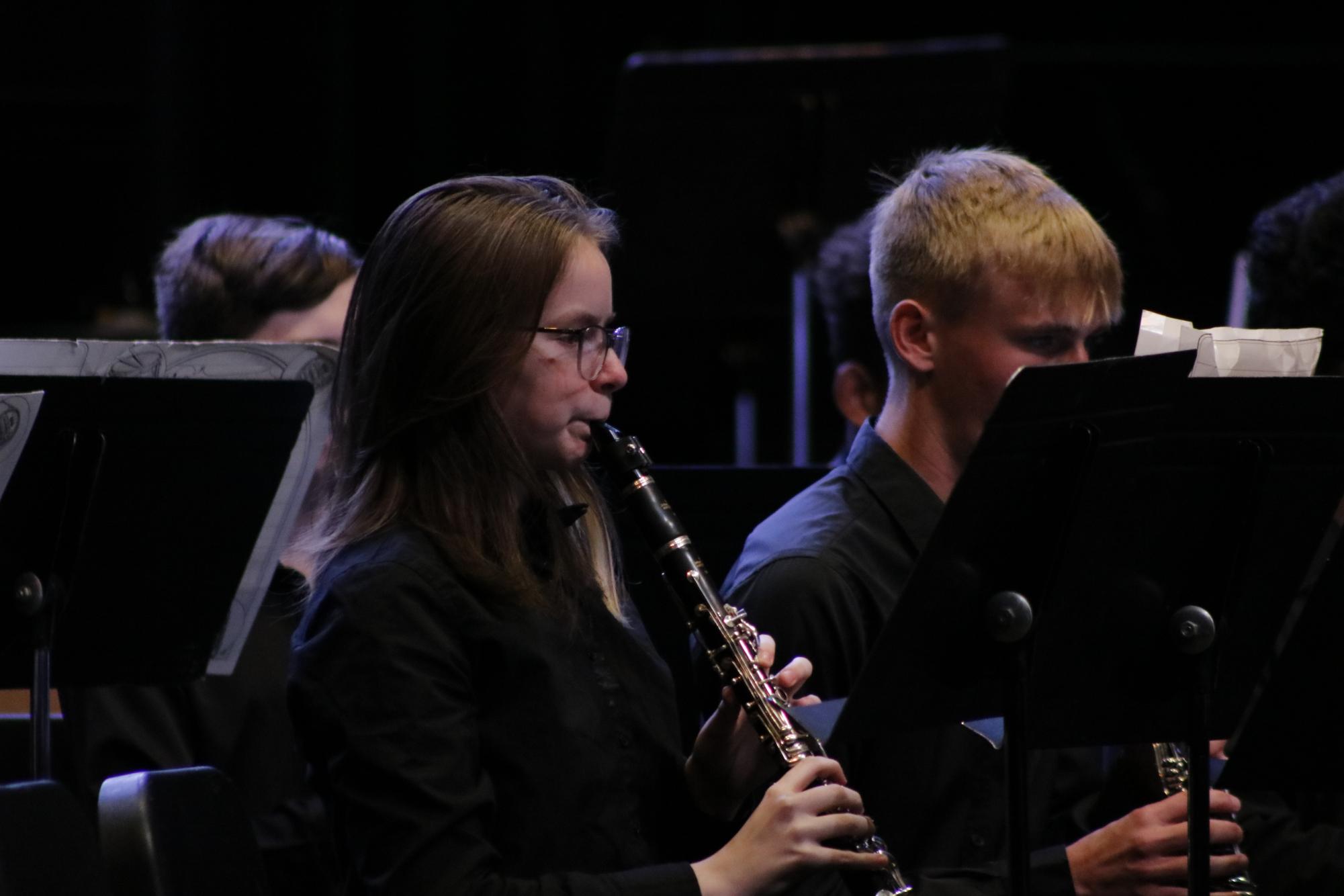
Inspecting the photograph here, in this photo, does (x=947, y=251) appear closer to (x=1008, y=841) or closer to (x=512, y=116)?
(x=1008, y=841)

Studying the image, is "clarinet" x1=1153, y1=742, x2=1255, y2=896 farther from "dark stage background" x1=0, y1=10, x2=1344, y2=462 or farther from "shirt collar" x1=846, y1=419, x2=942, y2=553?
"dark stage background" x1=0, y1=10, x2=1344, y2=462

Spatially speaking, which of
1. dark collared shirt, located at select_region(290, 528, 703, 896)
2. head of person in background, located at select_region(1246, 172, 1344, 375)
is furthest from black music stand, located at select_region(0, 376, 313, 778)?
head of person in background, located at select_region(1246, 172, 1344, 375)

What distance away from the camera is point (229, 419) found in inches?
83.8

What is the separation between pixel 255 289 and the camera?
316 cm

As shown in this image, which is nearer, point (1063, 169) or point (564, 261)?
point (564, 261)

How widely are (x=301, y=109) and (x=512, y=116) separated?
0.70 m

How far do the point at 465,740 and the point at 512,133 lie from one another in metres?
4.30

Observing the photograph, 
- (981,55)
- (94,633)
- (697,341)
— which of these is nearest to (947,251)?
(94,633)

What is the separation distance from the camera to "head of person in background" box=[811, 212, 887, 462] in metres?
3.26

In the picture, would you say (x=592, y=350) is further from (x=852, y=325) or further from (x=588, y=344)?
(x=852, y=325)

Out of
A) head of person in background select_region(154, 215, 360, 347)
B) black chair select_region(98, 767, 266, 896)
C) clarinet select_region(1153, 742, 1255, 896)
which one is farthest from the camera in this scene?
head of person in background select_region(154, 215, 360, 347)

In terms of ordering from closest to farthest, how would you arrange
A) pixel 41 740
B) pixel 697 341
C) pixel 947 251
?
pixel 41 740 → pixel 947 251 → pixel 697 341

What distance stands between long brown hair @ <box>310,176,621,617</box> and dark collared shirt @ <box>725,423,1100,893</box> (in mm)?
306

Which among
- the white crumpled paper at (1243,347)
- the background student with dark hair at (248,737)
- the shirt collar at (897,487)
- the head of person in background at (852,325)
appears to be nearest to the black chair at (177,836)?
the background student with dark hair at (248,737)
